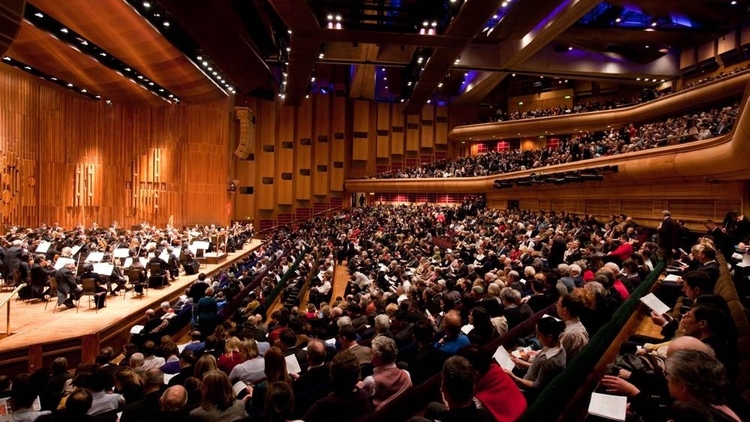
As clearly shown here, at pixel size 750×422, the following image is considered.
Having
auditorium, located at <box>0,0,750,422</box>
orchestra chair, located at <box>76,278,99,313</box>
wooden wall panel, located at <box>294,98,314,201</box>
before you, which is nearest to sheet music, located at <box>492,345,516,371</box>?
auditorium, located at <box>0,0,750,422</box>

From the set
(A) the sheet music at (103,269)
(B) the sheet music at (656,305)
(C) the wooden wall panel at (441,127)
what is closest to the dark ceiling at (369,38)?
(C) the wooden wall panel at (441,127)

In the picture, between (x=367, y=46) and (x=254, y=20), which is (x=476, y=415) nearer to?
(x=367, y=46)

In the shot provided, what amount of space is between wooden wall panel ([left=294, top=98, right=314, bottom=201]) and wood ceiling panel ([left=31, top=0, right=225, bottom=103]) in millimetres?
8749

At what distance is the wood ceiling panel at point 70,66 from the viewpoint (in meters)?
11.4

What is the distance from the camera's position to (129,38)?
1190cm

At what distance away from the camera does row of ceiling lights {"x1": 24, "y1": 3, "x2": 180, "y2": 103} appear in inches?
384

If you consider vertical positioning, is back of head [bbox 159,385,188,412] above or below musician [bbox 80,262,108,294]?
above

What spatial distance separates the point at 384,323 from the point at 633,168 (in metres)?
8.38

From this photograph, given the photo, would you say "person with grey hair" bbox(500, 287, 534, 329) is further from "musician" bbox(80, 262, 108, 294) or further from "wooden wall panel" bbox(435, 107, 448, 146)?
"wooden wall panel" bbox(435, 107, 448, 146)

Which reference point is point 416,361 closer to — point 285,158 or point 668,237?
point 668,237

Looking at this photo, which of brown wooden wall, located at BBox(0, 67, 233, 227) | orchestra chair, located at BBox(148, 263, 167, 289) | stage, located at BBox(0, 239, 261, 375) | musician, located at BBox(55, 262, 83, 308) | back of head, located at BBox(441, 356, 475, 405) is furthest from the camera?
brown wooden wall, located at BBox(0, 67, 233, 227)

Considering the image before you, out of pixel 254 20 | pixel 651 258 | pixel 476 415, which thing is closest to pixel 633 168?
pixel 651 258

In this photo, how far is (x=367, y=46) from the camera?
16812 millimetres

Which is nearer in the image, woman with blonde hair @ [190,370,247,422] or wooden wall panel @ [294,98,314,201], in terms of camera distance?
woman with blonde hair @ [190,370,247,422]
